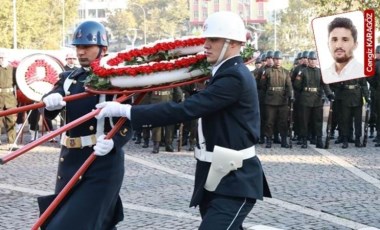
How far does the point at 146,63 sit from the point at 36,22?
43256 millimetres

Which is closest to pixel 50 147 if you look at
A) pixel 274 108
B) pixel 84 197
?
pixel 274 108

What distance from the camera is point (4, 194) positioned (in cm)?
920

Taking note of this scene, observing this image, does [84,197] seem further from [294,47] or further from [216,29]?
[294,47]

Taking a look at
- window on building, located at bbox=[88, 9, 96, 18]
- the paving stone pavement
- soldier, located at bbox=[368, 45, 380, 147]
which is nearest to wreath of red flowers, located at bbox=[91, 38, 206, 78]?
the paving stone pavement

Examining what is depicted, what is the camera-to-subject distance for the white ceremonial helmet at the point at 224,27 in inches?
180

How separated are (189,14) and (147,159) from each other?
99.7 m

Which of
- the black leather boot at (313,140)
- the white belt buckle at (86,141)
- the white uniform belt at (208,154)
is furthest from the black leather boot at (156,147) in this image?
the white uniform belt at (208,154)

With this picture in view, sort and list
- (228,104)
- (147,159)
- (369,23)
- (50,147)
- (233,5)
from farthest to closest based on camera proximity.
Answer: (233,5), (50,147), (147,159), (369,23), (228,104)

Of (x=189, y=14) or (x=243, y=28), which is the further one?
(x=189, y=14)

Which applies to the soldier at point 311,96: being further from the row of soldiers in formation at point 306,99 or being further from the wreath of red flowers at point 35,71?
the wreath of red flowers at point 35,71

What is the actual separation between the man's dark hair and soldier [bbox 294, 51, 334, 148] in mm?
7462

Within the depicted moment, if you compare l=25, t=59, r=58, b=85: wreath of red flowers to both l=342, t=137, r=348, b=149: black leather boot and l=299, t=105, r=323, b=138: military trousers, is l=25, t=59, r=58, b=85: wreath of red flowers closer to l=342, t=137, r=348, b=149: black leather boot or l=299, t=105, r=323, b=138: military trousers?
l=299, t=105, r=323, b=138: military trousers

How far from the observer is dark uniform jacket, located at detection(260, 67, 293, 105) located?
49.3ft

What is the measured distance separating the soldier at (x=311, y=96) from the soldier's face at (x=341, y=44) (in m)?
7.45
